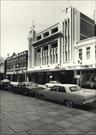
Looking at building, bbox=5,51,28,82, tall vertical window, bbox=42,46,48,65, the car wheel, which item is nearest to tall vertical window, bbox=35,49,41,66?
tall vertical window, bbox=42,46,48,65

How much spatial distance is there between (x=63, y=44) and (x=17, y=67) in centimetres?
2125

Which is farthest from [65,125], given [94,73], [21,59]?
[21,59]

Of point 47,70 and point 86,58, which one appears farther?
point 47,70

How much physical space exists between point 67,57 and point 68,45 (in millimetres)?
2118

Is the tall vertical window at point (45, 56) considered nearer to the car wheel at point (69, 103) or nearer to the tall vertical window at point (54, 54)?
the tall vertical window at point (54, 54)

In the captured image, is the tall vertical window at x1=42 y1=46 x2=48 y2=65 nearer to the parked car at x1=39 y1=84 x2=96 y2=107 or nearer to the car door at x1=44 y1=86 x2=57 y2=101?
the car door at x1=44 y1=86 x2=57 y2=101

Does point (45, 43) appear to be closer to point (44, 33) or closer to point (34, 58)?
point (44, 33)

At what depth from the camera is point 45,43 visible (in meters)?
36.7

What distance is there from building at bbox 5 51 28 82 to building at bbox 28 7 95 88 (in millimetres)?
7154

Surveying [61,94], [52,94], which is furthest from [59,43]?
[61,94]

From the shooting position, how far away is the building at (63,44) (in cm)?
2900

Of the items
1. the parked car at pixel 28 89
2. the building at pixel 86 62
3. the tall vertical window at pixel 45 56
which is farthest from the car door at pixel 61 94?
the tall vertical window at pixel 45 56

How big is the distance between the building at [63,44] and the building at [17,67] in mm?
7154

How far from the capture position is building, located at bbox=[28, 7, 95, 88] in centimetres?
2900
